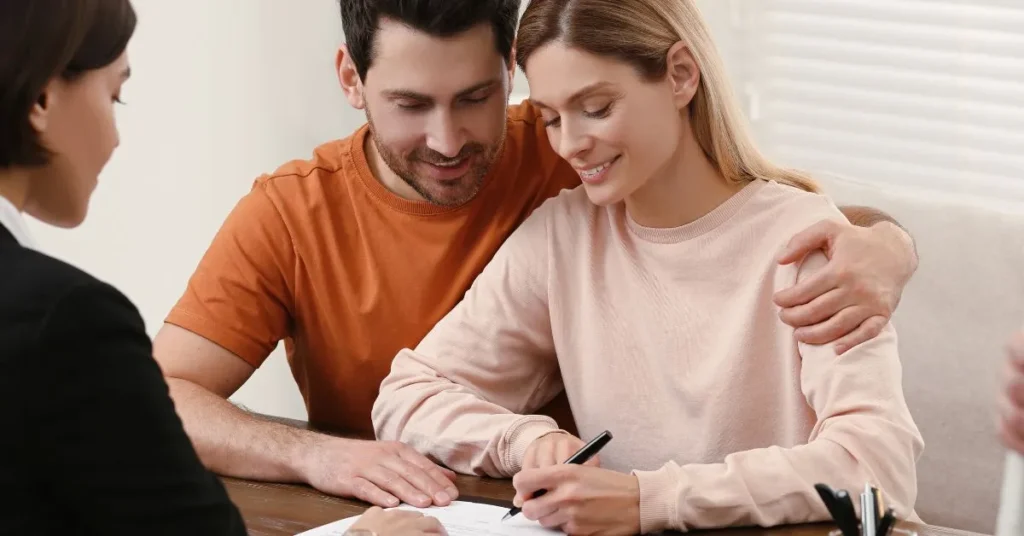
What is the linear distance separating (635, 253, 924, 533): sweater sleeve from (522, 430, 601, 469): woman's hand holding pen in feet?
0.39

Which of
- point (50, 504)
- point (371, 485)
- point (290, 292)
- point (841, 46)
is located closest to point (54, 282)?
point (50, 504)

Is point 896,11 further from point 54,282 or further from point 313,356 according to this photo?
point 54,282

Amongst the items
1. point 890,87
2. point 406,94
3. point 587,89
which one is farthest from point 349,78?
point 890,87

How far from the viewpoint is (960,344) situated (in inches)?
79.7

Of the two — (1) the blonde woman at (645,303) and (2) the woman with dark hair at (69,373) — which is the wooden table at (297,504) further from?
(2) the woman with dark hair at (69,373)

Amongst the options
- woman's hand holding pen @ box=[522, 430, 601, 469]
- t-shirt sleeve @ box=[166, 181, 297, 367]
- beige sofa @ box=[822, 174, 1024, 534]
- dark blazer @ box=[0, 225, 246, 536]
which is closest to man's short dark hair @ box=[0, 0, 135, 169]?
dark blazer @ box=[0, 225, 246, 536]

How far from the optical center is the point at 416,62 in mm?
1778

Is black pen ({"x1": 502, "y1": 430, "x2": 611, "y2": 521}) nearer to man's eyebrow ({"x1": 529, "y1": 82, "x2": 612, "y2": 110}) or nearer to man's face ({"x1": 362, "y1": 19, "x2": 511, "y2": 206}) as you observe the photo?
man's eyebrow ({"x1": 529, "y1": 82, "x2": 612, "y2": 110})

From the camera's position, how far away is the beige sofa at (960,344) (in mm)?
2002

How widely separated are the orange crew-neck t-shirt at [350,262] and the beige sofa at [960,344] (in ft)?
2.02

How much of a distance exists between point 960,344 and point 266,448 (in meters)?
1.12

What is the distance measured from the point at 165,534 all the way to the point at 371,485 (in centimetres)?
53

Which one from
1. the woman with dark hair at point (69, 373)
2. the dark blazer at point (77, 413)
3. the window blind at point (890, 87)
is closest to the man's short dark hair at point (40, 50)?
the woman with dark hair at point (69, 373)

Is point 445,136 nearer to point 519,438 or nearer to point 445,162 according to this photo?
point 445,162
